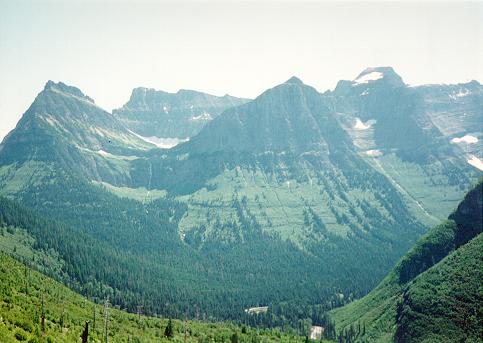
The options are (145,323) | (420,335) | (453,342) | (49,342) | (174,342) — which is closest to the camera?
(49,342)

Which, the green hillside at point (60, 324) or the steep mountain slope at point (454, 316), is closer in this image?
the green hillside at point (60, 324)

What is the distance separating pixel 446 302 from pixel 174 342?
124 metres

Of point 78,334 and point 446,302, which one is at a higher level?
point 78,334

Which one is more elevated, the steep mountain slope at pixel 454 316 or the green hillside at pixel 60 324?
the green hillside at pixel 60 324

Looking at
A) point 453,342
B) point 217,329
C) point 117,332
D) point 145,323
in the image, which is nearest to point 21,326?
point 117,332

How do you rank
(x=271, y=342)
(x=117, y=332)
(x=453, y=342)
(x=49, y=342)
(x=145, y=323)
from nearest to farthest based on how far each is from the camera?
1. (x=49, y=342)
2. (x=117, y=332)
3. (x=145, y=323)
4. (x=271, y=342)
5. (x=453, y=342)

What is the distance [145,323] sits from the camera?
429 ft

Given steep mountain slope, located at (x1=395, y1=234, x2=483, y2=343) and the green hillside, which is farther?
steep mountain slope, located at (x1=395, y1=234, x2=483, y2=343)

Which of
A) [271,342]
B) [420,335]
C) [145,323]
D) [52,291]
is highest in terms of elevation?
[52,291]

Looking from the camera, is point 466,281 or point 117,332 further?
point 466,281

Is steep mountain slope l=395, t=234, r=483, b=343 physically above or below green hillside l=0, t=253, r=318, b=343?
below

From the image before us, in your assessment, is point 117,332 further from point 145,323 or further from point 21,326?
point 21,326

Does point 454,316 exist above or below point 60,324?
below

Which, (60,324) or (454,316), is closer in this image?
(60,324)
